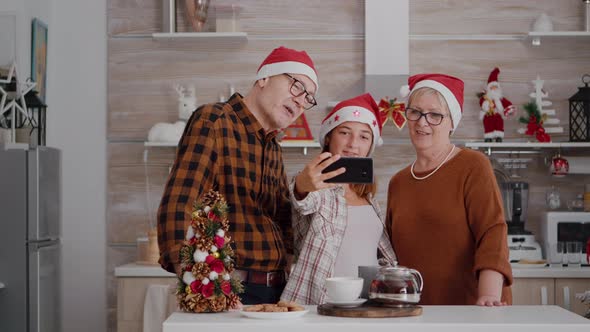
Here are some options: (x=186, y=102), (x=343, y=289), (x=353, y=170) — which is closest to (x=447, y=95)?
(x=353, y=170)

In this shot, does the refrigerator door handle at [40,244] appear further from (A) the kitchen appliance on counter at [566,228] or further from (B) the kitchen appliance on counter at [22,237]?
(A) the kitchen appliance on counter at [566,228]

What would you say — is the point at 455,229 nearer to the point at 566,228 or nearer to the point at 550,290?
the point at 550,290

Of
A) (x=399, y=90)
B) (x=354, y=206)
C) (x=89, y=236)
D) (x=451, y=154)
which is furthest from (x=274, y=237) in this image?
(x=89, y=236)

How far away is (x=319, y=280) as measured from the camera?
2656mm

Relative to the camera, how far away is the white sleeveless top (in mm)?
2742

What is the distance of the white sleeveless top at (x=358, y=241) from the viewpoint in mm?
2742

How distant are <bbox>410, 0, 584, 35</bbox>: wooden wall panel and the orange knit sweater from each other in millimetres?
2299

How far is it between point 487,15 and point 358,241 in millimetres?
2488

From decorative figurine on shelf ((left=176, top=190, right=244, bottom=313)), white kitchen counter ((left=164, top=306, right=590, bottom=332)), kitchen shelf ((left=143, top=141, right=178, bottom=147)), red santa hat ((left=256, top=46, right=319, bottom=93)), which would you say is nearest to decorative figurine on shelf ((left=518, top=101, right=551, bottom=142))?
kitchen shelf ((left=143, top=141, right=178, bottom=147))

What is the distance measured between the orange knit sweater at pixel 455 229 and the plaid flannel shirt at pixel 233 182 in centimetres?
44

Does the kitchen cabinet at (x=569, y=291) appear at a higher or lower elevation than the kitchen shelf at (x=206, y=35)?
lower

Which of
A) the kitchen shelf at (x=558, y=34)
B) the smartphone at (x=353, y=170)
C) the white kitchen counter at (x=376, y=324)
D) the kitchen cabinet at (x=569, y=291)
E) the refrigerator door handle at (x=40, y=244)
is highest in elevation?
the kitchen shelf at (x=558, y=34)

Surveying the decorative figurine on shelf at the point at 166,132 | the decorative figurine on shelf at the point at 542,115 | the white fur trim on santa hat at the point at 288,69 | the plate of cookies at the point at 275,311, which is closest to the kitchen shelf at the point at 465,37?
the decorative figurine on shelf at the point at 542,115

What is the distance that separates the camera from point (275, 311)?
199 centimetres
